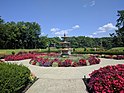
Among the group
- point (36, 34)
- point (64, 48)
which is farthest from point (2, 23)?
point (64, 48)

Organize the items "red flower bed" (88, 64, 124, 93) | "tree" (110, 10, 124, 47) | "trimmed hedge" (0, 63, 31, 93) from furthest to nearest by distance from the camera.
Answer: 1. "tree" (110, 10, 124, 47)
2. "red flower bed" (88, 64, 124, 93)
3. "trimmed hedge" (0, 63, 31, 93)

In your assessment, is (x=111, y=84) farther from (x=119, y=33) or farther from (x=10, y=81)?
(x=119, y=33)

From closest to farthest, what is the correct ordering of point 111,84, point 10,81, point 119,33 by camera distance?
point 10,81 < point 111,84 < point 119,33

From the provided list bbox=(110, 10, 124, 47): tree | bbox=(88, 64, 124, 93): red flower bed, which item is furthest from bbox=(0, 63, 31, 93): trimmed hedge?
bbox=(110, 10, 124, 47): tree

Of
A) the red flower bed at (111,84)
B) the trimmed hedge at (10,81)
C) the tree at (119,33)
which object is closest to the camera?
the trimmed hedge at (10,81)

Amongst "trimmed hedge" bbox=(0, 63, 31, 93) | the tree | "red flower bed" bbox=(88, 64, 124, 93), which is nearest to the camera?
"trimmed hedge" bbox=(0, 63, 31, 93)

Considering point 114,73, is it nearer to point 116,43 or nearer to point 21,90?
point 21,90

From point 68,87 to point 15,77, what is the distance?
2.70 meters

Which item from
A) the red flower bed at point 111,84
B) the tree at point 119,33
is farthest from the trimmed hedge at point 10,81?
the tree at point 119,33

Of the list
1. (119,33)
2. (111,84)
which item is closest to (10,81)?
(111,84)

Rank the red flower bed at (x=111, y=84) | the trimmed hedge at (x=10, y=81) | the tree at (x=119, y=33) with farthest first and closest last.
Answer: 1. the tree at (x=119, y=33)
2. the red flower bed at (x=111, y=84)
3. the trimmed hedge at (x=10, y=81)

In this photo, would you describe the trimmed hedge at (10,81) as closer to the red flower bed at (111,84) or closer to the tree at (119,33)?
the red flower bed at (111,84)

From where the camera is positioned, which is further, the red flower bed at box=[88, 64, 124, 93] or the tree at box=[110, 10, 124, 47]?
the tree at box=[110, 10, 124, 47]

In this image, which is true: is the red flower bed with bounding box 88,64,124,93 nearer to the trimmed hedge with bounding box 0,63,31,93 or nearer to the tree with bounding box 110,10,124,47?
the trimmed hedge with bounding box 0,63,31,93
